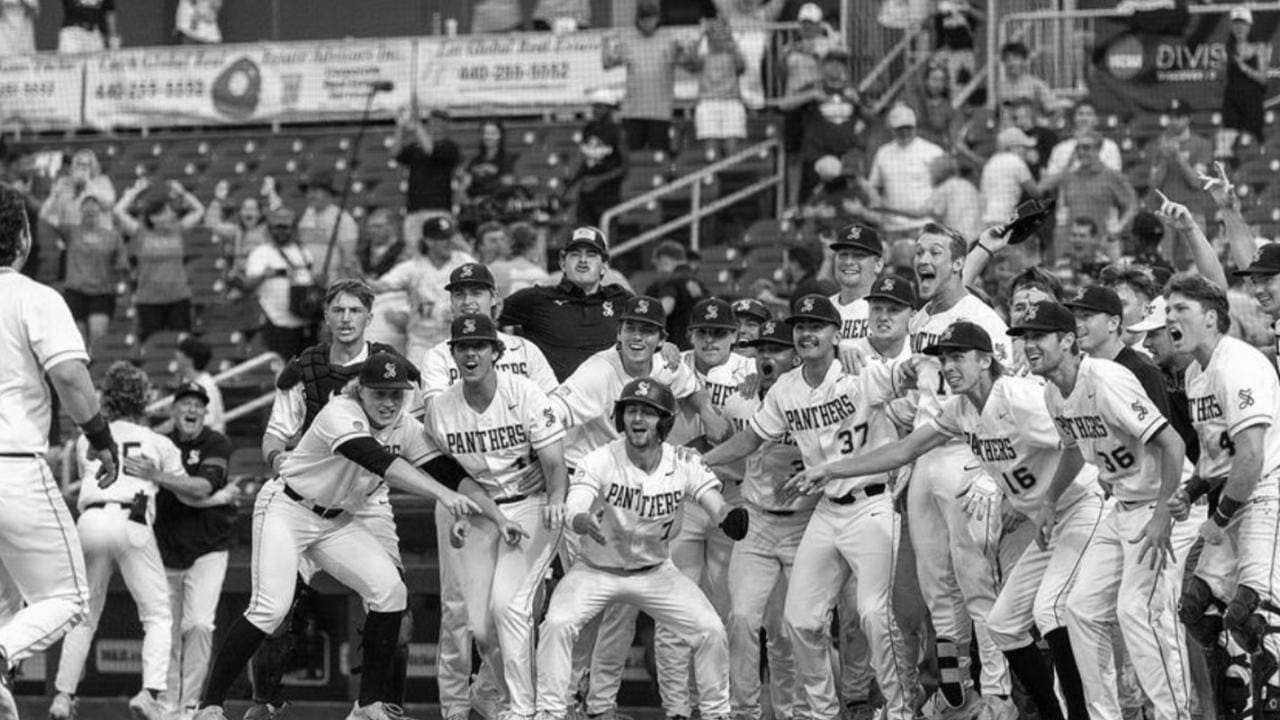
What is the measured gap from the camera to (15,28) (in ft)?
80.8

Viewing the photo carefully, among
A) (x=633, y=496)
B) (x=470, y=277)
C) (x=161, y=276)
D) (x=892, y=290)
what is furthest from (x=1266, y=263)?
(x=161, y=276)

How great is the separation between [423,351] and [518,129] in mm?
6492

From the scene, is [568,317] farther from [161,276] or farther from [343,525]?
[161,276]

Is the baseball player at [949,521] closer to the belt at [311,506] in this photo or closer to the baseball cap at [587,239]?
the baseball cap at [587,239]

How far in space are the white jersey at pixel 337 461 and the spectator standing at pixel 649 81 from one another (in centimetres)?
788

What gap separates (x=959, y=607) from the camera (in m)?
11.8

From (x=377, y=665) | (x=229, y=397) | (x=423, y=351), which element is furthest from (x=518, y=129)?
(x=377, y=665)

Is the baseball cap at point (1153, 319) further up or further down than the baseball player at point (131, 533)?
further up

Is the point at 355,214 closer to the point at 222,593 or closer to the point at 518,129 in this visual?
the point at 518,129

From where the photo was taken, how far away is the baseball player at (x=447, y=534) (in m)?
12.2

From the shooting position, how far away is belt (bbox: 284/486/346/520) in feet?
39.7

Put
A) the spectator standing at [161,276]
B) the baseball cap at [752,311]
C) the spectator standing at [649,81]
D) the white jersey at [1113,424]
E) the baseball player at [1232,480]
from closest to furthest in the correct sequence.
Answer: the baseball player at [1232,480]
the white jersey at [1113,424]
the baseball cap at [752,311]
the spectator standing at [649,81]
the spectator standing at [161,276]

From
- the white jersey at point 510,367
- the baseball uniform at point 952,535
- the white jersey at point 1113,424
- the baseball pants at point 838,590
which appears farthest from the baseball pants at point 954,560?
the white jersey at point 510,367

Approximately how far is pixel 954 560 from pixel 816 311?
148 centimetres
